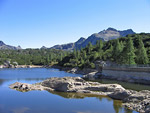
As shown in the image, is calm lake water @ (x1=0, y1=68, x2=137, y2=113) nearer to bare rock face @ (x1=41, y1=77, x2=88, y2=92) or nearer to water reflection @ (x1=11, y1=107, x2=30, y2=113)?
water reflection @ (x1=11, y1=107, x2=30, y2=113)

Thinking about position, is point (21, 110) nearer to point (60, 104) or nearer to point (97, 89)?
point (60, 104)

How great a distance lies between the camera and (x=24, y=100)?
3102cm

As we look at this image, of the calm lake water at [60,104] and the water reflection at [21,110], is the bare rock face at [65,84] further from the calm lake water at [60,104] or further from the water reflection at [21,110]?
the water reflection at [21,110]

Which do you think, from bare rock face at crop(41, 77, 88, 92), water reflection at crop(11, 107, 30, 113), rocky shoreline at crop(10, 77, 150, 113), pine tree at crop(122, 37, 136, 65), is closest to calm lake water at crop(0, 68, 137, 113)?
water reflection at crop(11, 107, 30, 113)

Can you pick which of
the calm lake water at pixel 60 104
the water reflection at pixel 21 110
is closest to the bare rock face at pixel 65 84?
the calm lake water at pixel 60 104

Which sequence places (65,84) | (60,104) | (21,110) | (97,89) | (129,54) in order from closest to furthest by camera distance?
(21,110)
(60,104)
(97,89)
(65,84)
(129,54)

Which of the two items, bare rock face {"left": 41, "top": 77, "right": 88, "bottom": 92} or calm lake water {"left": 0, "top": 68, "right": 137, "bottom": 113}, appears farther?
bare rock face {"left": 41, "top": 77, "right": 88, "bottom": 92}

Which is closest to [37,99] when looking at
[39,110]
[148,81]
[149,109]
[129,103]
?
[39,110]

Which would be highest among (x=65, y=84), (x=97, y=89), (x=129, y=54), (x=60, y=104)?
(x=129, y=54)

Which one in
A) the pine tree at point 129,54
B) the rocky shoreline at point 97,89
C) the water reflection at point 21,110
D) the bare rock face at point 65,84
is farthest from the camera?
the pine tree at point 129,54

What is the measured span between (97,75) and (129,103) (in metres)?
48.4

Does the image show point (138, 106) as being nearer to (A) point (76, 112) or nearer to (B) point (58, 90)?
(A) point (76, 112)

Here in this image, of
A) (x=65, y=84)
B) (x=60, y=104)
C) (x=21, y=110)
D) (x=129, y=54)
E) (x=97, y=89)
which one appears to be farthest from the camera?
(x=129, y=54)

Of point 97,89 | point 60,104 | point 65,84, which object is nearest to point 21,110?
point 60,104
